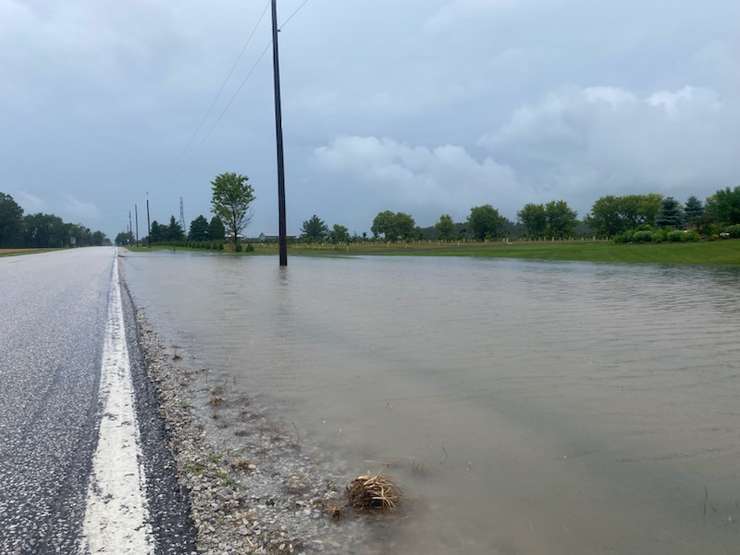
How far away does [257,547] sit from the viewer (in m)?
2.57

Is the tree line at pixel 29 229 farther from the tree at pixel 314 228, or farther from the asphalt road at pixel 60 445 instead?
the asphalt road at pixel 60 445

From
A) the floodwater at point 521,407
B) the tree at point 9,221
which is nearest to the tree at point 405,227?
the floodwater at point 521,407

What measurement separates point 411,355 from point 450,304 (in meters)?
4.94

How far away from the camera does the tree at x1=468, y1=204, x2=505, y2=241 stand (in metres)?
84.2

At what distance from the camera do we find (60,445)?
3.83m

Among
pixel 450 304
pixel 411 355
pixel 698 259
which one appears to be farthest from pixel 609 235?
pixel 411 355

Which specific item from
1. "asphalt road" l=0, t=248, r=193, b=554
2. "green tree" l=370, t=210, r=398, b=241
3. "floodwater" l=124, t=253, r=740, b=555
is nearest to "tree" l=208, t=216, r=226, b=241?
"green tree" l=370, t=210, r=398, b=241

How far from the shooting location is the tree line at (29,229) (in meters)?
152

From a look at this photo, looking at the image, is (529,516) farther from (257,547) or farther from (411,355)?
(411,355)

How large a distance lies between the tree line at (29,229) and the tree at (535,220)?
143m

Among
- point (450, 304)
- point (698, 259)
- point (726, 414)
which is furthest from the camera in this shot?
point (698, 259)

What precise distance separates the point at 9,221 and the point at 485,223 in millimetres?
138822

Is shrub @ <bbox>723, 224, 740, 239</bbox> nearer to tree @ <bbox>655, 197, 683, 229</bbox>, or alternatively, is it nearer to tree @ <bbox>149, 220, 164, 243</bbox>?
tree @ <bbox>655, 197, 683, 229</bbox>

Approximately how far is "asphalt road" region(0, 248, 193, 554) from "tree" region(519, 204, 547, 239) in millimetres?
83430
